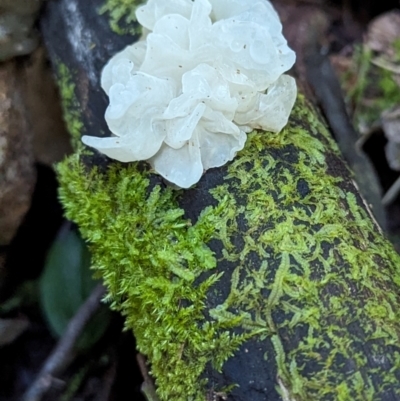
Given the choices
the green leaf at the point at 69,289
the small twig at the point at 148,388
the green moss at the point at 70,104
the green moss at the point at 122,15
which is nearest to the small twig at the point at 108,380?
the green leaf at the point at 69,289

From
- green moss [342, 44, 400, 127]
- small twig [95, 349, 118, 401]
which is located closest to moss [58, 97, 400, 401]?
small twig [95, 349, 118, 401]

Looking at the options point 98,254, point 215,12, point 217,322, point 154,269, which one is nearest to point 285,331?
point 217,322

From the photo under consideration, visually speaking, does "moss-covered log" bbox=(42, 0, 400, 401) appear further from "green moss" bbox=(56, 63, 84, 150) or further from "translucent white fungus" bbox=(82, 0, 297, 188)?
"green moss" bbox=(56, 63, 84, 150)

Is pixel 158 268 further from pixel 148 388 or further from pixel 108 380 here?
pixel 108 380

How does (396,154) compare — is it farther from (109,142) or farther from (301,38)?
(109,142)

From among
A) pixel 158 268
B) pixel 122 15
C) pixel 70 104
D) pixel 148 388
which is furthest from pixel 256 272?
pixel 122 15
